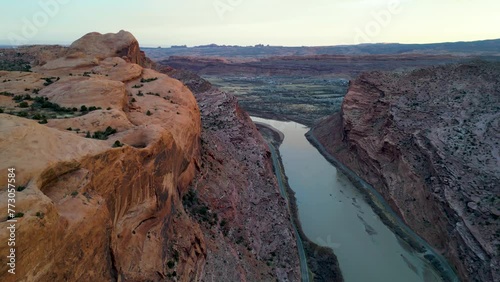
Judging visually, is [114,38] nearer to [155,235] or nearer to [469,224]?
[155,235]

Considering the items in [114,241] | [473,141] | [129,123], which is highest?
[129,123]

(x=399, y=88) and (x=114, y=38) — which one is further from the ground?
(x=114, y=38)

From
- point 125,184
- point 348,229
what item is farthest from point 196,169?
point 348,229

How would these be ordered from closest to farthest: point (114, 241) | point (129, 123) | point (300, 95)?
→ 1. point (114, 241)
2. point (129, 123)
3. point (300, 95)

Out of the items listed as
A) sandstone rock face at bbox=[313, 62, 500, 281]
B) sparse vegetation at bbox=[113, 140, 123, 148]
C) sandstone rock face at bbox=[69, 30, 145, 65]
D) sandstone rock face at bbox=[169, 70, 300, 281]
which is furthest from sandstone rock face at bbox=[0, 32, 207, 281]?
sandstone rock face at bbox=[313, 62, 500, 281]

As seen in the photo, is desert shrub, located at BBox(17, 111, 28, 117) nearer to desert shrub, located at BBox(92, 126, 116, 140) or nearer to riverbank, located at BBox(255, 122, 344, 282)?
desert shrub, located at BBox(92, 126, 116, 140)

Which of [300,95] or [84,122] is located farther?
[300,95]

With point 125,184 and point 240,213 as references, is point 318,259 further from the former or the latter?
point 125,184

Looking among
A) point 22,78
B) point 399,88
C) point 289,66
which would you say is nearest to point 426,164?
point 399,88
